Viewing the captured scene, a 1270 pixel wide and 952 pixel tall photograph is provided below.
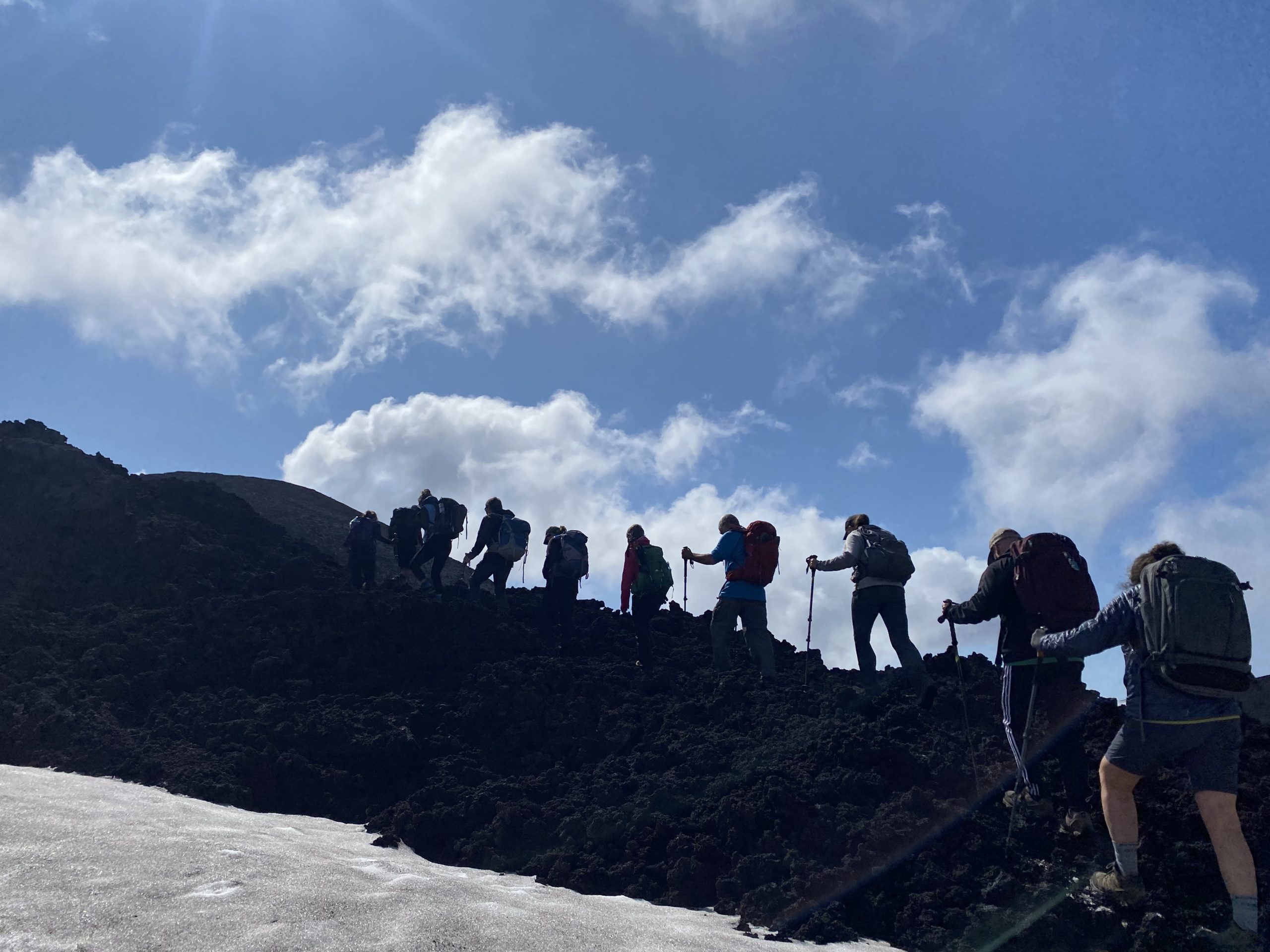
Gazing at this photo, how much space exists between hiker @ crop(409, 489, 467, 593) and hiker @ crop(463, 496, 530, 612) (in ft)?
3.73

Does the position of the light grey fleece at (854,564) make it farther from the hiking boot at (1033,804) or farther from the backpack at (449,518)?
the backpack at (449,518)

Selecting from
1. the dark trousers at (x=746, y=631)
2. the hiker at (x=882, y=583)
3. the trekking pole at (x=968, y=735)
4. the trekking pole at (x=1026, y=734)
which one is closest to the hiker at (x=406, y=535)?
the dark trousers at (x=746, y=631)

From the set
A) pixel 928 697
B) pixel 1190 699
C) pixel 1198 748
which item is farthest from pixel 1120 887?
pixel 928 697

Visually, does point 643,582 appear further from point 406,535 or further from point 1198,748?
point 1198,748

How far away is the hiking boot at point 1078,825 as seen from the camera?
6469 millimetres

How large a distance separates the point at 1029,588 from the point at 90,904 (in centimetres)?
580

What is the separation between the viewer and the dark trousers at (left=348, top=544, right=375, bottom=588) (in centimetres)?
1658

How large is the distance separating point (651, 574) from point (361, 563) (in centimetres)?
556

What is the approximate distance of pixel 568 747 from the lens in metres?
10.3

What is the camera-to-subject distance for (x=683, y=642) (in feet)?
46.7

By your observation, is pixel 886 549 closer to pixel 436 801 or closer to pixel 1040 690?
pixel 1040 690

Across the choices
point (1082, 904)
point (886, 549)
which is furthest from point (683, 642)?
point (1082, 904)

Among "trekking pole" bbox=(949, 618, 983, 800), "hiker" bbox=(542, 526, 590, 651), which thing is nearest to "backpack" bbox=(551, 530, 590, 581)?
"hiker" bbox=(542, 526, 590, 651)

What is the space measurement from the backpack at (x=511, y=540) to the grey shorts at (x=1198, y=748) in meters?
10.5
